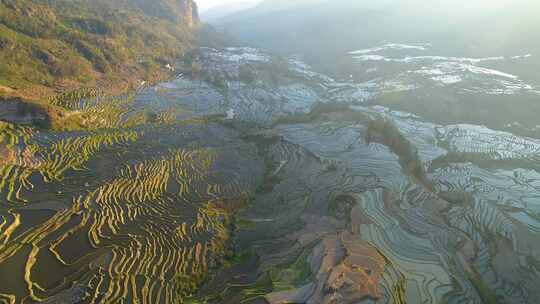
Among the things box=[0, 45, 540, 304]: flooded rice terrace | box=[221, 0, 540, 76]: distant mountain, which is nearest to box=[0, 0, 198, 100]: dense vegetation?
box=[0, 45, 540, 304]: flooded rice terrace

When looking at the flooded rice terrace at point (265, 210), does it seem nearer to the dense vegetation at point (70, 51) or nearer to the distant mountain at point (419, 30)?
the dense vegetation at point (70, 51)

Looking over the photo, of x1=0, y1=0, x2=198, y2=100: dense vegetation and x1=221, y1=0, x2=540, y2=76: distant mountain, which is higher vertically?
x1=0, y1=0, x2=198, y2=100: dense vegetation

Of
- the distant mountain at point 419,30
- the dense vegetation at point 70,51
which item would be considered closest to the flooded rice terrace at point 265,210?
the dense vegetation at point 70,51

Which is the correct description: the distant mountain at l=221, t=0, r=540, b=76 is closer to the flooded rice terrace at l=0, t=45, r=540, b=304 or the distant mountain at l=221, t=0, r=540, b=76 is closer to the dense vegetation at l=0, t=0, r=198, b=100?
the dense vegetation at l=0, t=0, r=198, b=100

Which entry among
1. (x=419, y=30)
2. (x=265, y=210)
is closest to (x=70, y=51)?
(x=265, y=210)

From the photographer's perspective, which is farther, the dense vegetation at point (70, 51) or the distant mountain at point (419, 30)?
the distant mountain at point (419, 30)

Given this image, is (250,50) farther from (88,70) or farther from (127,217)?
(127,217)
